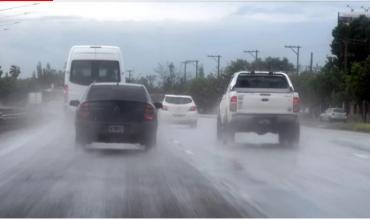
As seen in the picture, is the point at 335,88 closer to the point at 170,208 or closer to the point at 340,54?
the point at 340,54

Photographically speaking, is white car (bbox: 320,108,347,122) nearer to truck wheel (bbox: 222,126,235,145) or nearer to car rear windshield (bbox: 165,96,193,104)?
car rear windshield (bbox: 165,96,193,104)

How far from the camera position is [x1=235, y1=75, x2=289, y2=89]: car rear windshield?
28156 millimetres

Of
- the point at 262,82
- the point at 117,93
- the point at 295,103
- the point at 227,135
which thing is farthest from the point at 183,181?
the point at 262,82

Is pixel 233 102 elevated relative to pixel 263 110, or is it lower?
elevated

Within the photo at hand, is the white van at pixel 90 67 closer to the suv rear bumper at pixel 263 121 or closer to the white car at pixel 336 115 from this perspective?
the suv rear bumper at pixel 263 121

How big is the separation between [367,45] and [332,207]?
89228 mm

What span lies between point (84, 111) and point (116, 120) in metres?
0.88

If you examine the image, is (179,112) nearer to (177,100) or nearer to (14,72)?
(177,100)

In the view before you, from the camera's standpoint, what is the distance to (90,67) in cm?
3947

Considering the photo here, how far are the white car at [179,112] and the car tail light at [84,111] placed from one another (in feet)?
71.1

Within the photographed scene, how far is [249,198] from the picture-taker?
1409cm

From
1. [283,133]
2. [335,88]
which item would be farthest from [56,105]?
[283,133]

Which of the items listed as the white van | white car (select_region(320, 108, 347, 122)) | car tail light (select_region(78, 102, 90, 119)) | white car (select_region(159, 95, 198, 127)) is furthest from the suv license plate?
white car (select_region(320, 108, 347, 122))

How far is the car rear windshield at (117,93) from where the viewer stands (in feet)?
79.6
